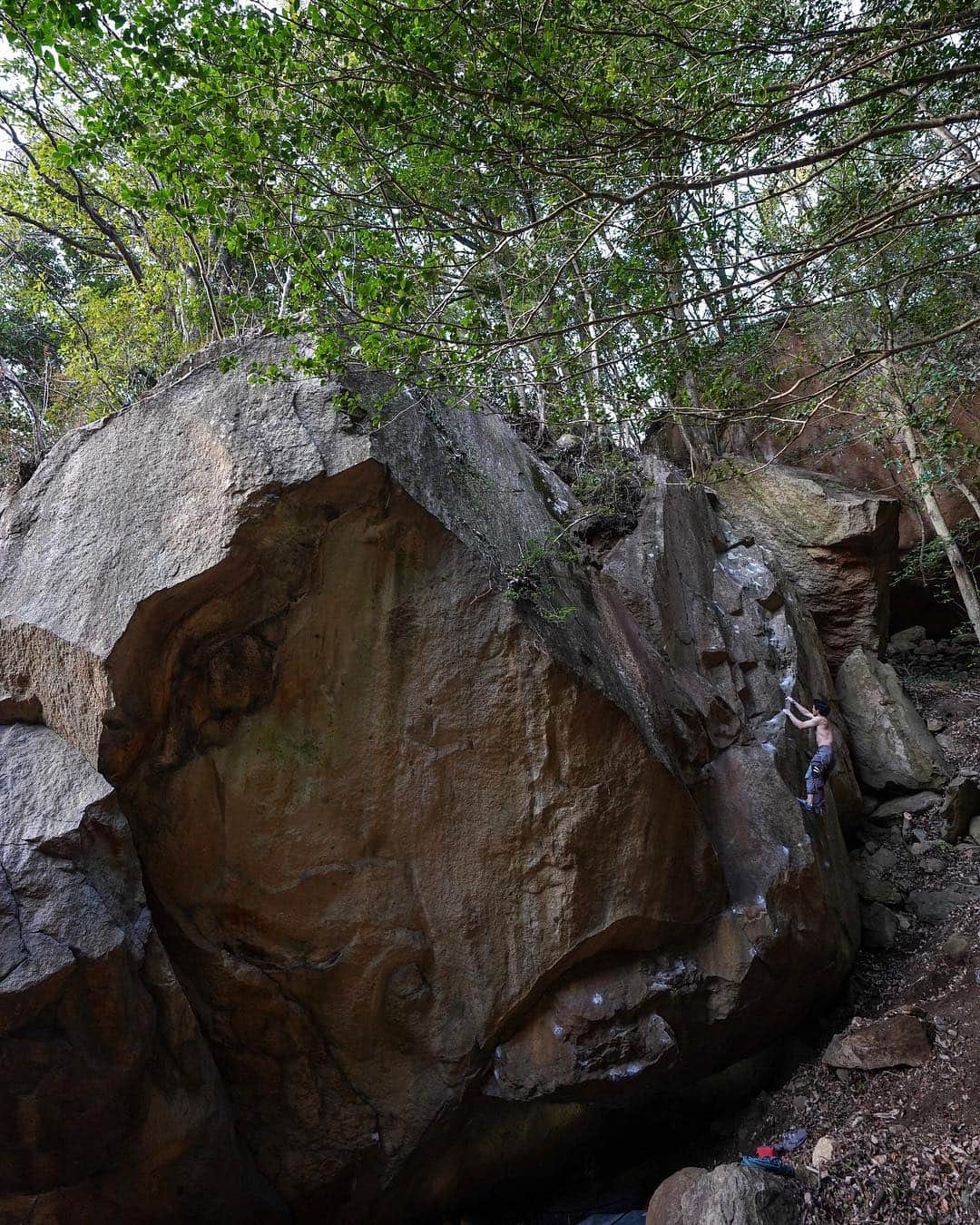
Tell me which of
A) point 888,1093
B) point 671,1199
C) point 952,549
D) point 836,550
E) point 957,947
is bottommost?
point 888,1093

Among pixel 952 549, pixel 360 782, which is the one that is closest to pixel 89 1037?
pixel 360 782

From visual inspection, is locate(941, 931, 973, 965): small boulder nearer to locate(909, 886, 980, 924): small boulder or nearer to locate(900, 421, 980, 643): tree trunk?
locate(909, 886, 980, 924): small boulder

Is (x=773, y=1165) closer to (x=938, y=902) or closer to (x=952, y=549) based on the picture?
(x=938, y=902)

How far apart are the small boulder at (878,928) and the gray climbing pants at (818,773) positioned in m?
1.47

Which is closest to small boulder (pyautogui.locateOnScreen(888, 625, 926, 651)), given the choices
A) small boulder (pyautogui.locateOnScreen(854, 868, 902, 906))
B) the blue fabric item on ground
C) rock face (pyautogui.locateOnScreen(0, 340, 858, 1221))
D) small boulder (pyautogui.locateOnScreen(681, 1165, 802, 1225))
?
small boulder (pyautogui.locateOnScreen(854, 868, 902, 906))

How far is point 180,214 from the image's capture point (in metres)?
4.53

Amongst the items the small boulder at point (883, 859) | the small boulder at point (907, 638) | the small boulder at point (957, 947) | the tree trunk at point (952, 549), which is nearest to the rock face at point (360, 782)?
the small boulder at point (957, 947)

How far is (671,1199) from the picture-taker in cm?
527

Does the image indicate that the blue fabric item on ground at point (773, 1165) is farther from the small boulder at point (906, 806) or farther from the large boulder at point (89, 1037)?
the small boulder at point (906, 806)

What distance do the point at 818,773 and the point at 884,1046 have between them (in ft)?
8.46

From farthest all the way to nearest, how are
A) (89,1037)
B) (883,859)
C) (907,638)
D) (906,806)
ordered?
(907,638), (906,806), (883,859), (89,1037)

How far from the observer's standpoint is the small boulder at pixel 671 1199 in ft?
16.8

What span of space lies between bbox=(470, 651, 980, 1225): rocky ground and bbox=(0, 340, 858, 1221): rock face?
2.92 feet

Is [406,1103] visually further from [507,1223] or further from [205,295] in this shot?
[205,295]
